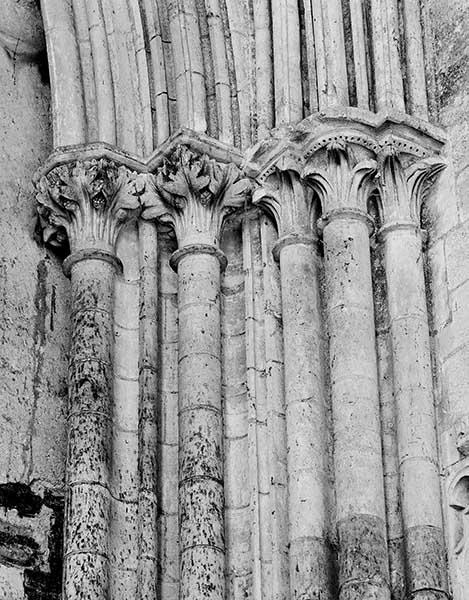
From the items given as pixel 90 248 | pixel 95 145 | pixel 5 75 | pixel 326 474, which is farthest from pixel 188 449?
pixel 5 75

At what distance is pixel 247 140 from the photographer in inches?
307

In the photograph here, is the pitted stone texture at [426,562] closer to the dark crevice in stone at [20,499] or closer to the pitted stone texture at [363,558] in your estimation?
the pitted stone texture at [363,558]

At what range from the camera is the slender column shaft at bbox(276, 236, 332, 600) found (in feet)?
21.6

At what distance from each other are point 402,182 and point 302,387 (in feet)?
3.50

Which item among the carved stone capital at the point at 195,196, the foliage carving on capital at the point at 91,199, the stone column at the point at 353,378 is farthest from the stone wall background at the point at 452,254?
the foliage carving on capital at the point at 91,199

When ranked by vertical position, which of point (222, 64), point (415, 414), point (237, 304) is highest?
point (222, 64)

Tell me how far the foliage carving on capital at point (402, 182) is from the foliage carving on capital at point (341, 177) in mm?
59

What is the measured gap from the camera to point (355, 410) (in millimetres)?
6789

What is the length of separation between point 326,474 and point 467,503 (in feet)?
1.85

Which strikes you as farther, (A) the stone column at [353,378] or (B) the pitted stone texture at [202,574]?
(B) the pitted stone texture at [202,574]

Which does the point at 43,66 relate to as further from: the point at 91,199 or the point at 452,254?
the point at 452,254

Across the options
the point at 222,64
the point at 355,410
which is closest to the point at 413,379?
the point at 355,410

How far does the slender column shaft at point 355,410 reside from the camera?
A: 6457 millimetres

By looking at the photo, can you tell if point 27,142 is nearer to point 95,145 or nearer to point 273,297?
point 95,145
